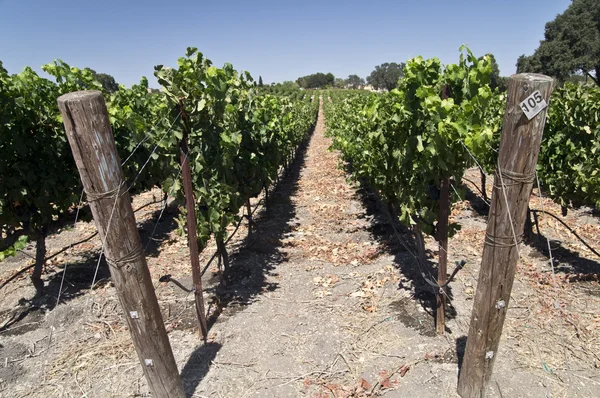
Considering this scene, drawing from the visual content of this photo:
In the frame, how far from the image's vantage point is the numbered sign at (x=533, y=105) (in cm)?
229

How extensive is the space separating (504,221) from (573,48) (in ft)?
158

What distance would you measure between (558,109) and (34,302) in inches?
338

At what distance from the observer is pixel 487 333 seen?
9.42 feet

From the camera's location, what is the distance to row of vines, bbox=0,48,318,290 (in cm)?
385

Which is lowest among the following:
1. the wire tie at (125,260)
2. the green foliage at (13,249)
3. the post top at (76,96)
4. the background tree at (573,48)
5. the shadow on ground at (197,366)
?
the shadow on ground at (197,366)

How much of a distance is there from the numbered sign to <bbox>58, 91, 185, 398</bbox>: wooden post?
2648 millimetres

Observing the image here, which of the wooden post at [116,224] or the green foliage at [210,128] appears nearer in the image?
the wooden post at [116,224]

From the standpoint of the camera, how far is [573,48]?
38.7 metres

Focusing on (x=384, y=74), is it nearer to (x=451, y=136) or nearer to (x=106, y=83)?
(x=106, y=83)

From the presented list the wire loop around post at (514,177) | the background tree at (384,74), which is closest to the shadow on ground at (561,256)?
the wire loop around post at (514,177)

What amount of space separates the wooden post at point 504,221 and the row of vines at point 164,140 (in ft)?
9.11

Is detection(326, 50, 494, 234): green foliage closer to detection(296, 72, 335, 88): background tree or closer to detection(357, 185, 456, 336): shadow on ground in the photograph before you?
detection(357, 185, 456, 336): shadow on ground

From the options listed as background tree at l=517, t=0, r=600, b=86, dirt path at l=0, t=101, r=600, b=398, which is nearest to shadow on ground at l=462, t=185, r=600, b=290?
dirt path at l=0, t=101, r=600, b=398

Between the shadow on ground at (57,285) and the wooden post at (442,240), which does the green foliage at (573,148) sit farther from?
the shadow on ground at (57,285)
